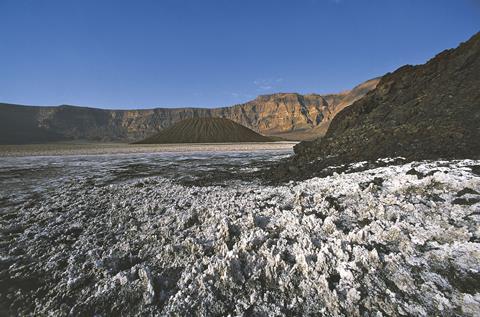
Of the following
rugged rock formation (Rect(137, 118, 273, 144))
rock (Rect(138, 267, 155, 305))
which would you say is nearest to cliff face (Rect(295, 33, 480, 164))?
rock (Rect(138, 267, 155, 305))

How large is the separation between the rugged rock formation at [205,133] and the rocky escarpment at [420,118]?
242 feet

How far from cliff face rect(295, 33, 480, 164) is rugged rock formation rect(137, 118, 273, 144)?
241 feet

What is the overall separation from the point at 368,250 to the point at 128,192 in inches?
296

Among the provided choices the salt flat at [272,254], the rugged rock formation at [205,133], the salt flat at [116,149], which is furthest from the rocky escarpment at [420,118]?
the rugged rock formation at [205,133]

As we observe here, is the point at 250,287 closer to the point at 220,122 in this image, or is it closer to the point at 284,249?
the point at 284,249

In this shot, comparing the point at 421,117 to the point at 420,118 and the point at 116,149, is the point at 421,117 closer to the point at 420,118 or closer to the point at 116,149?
the point at 420,118

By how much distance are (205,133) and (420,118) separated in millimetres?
84196

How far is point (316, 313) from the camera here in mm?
2883

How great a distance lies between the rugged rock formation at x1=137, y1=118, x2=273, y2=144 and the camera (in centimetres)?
8662

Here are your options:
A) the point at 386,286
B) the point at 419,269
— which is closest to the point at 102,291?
the point at 386,286

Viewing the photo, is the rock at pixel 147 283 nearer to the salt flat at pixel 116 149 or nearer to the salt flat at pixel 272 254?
the salt flat at pixel 272 254

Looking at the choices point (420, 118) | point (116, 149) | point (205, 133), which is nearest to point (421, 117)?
point (420, 118)

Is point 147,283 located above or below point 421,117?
below

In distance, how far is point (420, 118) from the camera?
9227 mm
